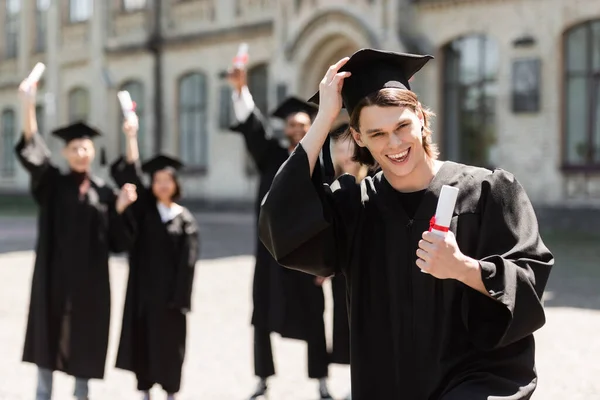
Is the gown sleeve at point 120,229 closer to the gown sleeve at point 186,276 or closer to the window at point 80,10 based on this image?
the gown sleeve at point 186,276

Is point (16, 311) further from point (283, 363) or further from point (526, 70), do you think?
point (526, 70)

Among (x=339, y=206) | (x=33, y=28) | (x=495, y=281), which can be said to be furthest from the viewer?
(x=33, y=28)

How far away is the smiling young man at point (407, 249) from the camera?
267 cm

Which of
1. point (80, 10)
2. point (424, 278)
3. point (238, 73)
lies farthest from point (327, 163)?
point (80, 10)

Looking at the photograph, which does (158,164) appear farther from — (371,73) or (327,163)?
(371,73)

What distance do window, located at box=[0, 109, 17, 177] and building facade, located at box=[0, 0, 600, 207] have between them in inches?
26.5

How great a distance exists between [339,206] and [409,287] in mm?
369

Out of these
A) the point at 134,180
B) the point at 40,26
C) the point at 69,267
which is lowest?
the point at 69,267

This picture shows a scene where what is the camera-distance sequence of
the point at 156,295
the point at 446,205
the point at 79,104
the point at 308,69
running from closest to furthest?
the point at 446,205, the point at 156,295, the point at 308,69, the point at 79,104

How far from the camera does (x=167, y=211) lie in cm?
636

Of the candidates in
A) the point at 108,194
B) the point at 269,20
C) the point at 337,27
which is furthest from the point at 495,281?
the point at 269,20

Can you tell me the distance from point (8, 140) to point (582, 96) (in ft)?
82.4

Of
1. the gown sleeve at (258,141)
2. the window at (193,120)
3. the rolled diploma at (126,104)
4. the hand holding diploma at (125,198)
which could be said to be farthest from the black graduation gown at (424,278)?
the window at (193,120)

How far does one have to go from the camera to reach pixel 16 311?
10.0 metres
